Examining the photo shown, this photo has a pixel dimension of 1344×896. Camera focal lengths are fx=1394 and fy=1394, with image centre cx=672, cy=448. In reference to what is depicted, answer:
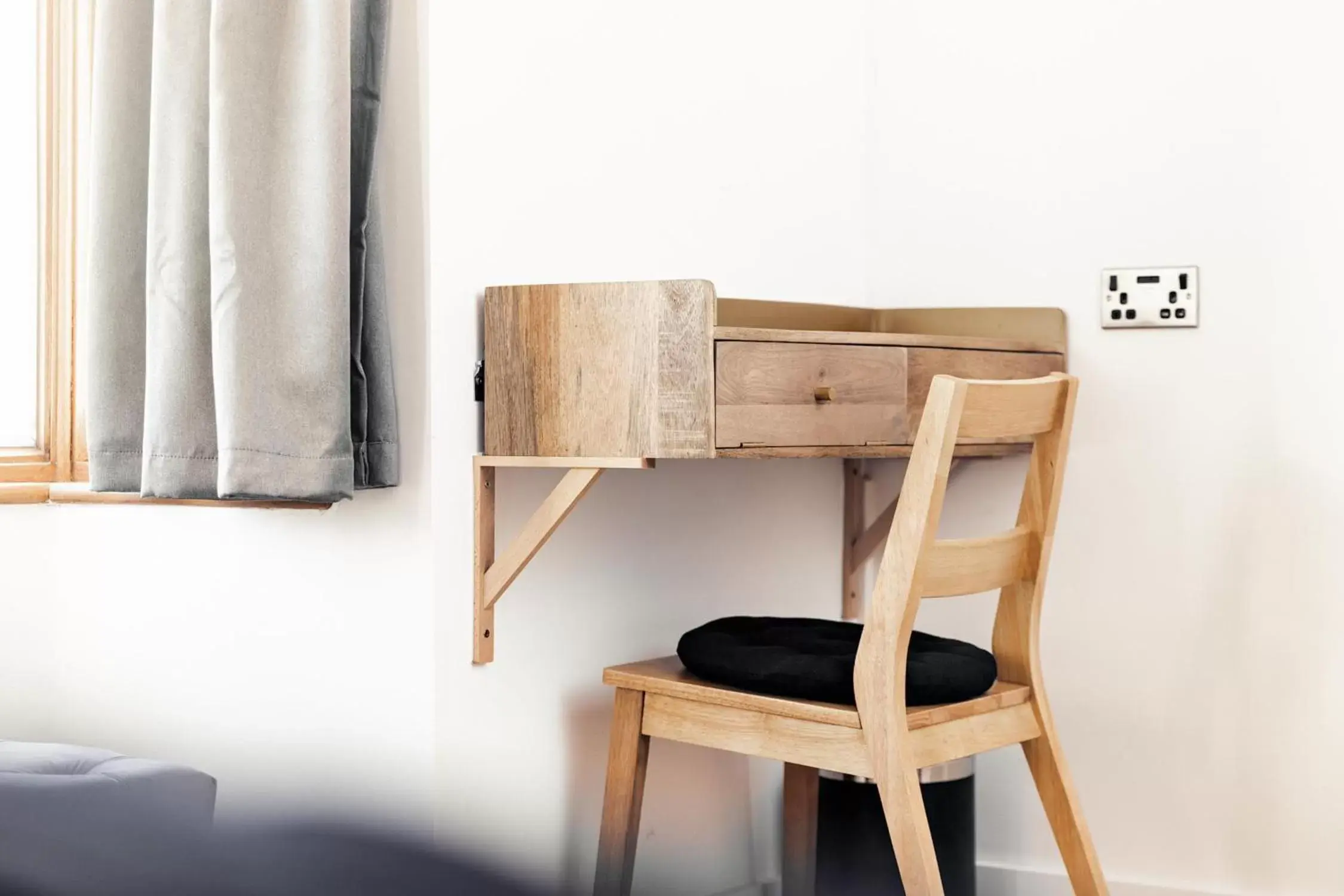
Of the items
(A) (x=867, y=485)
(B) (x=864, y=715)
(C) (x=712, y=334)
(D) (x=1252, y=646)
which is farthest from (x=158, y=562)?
(D) (x=1252, y=646)

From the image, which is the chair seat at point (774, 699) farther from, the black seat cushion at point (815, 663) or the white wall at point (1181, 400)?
the white wall at point (1181, 400)

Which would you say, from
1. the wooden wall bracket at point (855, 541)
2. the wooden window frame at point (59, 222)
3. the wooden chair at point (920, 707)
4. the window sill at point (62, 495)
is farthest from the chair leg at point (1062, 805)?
the wooden window frame at point (59, 222)

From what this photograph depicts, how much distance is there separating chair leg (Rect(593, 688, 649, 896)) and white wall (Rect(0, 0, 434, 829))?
0.88 feet

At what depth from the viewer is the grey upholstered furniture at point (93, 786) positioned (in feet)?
1.94

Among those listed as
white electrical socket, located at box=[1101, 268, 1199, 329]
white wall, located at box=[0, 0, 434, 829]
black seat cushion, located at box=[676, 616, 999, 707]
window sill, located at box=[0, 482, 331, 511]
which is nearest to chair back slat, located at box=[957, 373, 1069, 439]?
black seat cushion, located at box=[676, 616, 999, 707]

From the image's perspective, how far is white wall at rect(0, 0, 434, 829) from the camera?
6.03 feet

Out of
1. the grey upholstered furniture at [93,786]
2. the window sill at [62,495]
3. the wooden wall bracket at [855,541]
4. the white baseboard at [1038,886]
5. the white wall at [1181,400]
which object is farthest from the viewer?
the wooden wall bracket at [855,541]

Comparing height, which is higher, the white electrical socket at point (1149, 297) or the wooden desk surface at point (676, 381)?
the white electrical socket at point (1149, 297)

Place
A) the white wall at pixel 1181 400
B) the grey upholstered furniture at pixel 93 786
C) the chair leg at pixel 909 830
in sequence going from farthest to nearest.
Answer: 1. the white wall at pixel 1181 400
2. the chair leg at pixel 909 830
3. the grey upholstered furniture at pixel 93 786

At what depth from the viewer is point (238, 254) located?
65.9 inches

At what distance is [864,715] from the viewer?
169cm

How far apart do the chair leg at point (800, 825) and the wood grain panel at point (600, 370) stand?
0.78 metres

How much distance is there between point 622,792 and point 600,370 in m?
0.61

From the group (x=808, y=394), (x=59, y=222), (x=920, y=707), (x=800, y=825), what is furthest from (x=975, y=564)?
(x=59, y=222)
